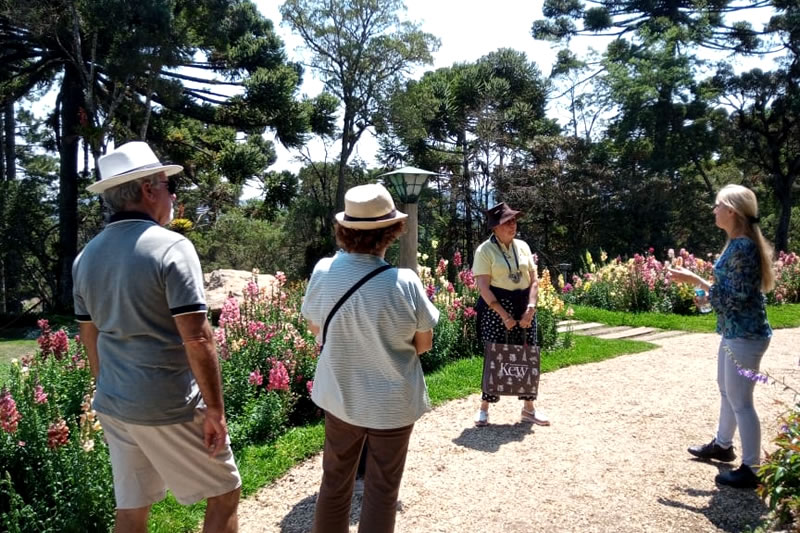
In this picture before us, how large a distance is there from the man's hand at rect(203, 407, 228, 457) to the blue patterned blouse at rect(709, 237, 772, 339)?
8.78ft

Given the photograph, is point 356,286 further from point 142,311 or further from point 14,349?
point 14,349

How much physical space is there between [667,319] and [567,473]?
273 inches

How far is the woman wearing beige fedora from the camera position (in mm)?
2230

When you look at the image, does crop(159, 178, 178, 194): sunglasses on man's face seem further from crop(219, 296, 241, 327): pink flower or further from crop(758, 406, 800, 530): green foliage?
crop(758, 406, 800, 530): green foliage

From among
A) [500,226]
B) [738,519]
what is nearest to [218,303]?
[500,226]

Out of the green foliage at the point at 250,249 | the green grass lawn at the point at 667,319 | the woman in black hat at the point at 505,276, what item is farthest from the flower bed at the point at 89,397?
the green foliage at the point at 250,249

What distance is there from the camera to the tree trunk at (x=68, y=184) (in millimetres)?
13898

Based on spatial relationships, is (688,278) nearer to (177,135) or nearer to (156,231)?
(156,231)

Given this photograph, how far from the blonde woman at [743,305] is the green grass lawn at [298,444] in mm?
1944

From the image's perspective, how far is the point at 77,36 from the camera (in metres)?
11.7

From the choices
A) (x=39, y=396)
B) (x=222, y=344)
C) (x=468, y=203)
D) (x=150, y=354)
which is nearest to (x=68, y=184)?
(x=468, y=203)

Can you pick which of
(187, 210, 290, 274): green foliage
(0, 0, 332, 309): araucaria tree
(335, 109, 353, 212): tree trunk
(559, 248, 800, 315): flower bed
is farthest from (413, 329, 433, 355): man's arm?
(187, 210, 290, 274): green foliage

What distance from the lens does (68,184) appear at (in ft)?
46.7

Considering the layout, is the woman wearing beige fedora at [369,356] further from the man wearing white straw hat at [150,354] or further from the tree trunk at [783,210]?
the tree trunk at [783,210]
